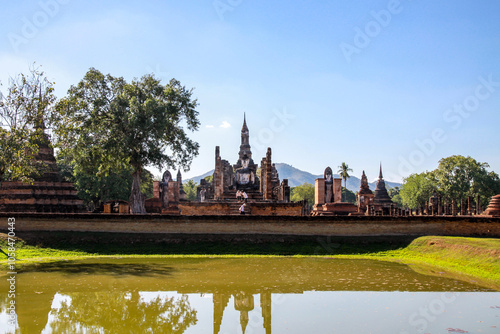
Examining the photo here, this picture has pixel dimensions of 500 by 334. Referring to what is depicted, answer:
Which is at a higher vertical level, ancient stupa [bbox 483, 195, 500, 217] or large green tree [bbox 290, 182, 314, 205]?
large green tree [bbox 290, 182, 314, 205]

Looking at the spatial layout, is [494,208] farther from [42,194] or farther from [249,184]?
[42,194]

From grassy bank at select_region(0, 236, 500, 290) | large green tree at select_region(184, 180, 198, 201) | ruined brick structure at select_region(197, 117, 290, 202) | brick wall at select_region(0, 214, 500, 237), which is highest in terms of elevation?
large green tree at select_region(184, 180, 198, 201)

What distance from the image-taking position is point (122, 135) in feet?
97.5

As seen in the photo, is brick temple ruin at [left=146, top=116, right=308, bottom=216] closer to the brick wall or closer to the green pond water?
the brick wall

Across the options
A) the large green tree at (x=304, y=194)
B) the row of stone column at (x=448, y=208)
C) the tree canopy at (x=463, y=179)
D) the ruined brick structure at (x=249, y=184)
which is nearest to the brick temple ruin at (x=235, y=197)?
the ruined brick structure at (x=249, y=184)

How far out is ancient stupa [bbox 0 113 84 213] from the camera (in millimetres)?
28562

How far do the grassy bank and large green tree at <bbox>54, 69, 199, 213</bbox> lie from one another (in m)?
8.16

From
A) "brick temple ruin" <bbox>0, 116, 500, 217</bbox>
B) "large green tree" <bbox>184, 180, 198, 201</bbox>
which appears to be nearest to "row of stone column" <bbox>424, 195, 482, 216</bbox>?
"brick temple ruin" <bbox>0, 116, 500, 217</bbox>

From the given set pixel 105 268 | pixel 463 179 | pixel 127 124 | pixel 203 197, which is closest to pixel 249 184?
pixel 203 197

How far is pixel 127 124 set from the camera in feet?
94.2

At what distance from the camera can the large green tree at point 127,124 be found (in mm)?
28719

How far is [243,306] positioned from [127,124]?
62.6ft

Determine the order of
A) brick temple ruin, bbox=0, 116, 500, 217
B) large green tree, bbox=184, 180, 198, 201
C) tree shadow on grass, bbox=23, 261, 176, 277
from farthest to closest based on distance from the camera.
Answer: large green tree, bbox=184, 180, 198, 201, brick temple ruin, bbox=0, 116, 500, 217, tree shadow on grass, bbox=23, 261, 176, 277

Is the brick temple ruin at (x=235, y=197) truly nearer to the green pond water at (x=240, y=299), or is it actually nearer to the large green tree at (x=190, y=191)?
the green pond water at (x=240, y=299)
